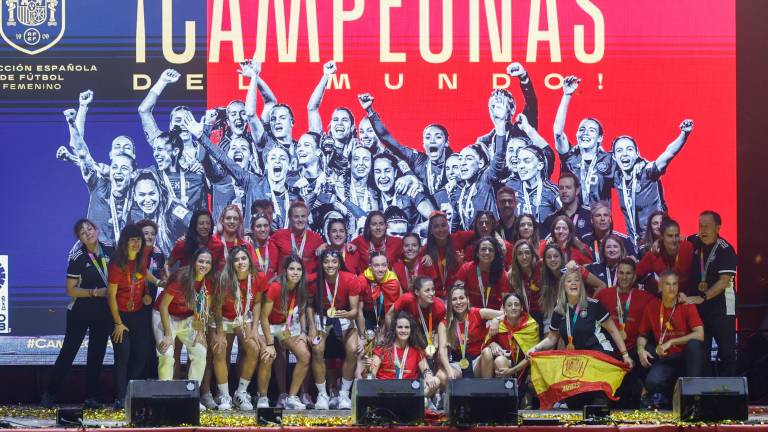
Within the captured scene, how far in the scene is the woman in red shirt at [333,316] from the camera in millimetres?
10852

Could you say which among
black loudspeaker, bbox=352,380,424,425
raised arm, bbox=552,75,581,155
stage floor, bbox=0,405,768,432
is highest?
raised arm, bbox=552,75,581,155

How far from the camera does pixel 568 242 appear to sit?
11062mm

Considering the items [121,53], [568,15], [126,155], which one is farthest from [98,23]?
[568,15]

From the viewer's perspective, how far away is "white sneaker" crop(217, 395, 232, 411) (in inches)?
420

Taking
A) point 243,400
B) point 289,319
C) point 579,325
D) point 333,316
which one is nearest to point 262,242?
point 289,319

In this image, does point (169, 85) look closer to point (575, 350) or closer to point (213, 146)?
point (213, 146)

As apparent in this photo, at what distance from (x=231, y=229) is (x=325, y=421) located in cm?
198

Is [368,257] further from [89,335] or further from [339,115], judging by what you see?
[89,335]

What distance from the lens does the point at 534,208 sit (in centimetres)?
1109

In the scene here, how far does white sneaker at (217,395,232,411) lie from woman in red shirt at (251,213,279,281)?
108cm

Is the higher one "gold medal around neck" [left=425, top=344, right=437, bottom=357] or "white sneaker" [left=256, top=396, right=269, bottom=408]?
"gold medal around neck" [left=425, top=344, right=437, bottom=357]

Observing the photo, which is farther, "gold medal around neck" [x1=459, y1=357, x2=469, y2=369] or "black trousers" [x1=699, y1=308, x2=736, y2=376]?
"black trousers" [x1=699, y1=308, x2=736, y2=376]

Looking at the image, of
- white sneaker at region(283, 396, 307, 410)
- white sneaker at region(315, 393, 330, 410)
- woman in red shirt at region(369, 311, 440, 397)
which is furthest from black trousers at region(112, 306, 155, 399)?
woman in red shirt at region(369, 311, 440, 397)

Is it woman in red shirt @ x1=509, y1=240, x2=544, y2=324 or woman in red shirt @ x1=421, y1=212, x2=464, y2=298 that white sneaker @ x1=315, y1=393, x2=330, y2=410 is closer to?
woman in red shirt @ x1=421, y1=212, x2=464, y2=298
